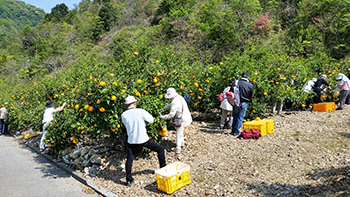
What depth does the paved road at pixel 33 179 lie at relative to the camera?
5.48 meters

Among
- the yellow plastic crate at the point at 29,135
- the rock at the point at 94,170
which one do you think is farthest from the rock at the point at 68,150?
the yellow plastic crate at the point at 29,135

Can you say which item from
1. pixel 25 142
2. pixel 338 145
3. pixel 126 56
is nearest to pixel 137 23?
pixel 25 142

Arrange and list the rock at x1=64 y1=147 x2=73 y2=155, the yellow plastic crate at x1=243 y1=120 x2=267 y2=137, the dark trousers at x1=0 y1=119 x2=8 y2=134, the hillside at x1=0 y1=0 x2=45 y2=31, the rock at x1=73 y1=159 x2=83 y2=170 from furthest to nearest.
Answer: the hillside at x1=0 y1=0 x2=45 y2=31 → the dark trousers at x1=0 y1=119 x2=8 y2=134 → the rock at x1=64 y1=147 x2=73 y2=155 → the yellow plastic crate at x1=243 y1=120 x2=267 y2=137 → the rock at x1=73 y1=159 x2=83 y2=170

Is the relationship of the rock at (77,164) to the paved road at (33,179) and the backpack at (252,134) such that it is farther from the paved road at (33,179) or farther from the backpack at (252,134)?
the backpack at (252,134)

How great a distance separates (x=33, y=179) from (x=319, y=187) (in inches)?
254

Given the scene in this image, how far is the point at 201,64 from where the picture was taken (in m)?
9.28

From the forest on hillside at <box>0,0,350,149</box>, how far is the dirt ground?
1.04 metres

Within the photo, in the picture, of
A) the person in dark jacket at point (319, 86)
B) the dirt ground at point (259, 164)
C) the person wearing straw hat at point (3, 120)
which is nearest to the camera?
the dirt ground at point (259, 164)

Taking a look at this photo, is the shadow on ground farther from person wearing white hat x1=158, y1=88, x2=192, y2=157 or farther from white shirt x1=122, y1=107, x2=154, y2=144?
white shirt x1=122, y1=107, x2=154, y2=144

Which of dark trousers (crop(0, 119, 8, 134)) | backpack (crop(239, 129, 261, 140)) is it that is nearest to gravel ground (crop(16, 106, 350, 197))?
backpack (crop(239, 129, 261, 140))

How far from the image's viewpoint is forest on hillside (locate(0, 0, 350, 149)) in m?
5.81

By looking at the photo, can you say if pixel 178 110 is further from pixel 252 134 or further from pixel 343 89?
pixel 343 89

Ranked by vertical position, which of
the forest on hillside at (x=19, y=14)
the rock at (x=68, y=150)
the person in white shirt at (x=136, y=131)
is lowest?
the rock at (x=68, y=150)

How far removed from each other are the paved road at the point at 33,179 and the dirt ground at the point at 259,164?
0.67 metres
